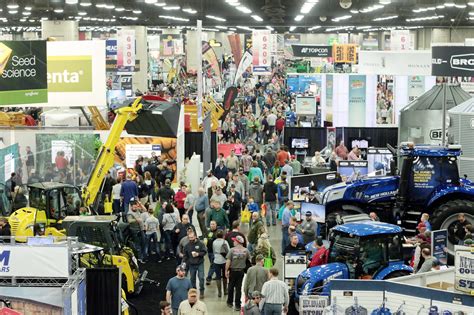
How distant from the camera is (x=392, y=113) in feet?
112

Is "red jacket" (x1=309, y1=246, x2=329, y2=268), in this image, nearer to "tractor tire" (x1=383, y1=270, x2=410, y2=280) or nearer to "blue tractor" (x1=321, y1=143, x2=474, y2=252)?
"tractor tire" (x1=383, y1=270, x2=410, y2=280)

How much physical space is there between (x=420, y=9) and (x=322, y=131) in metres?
18.9

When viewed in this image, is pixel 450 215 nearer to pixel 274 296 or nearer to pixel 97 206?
pixel 274 296

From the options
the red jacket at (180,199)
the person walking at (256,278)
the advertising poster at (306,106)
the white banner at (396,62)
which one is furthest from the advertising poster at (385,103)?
the person walking at (256,278)

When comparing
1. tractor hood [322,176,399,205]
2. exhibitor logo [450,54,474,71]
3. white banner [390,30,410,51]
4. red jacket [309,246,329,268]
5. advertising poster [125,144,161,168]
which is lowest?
red jacket [309,246,329,268]

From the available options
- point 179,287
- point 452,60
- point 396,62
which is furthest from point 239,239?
point 396,62

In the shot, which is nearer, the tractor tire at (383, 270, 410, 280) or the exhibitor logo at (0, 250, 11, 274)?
the exhibitor logo at (0, 250, 11, 274)

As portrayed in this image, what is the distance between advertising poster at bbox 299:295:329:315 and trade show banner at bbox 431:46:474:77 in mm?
13482

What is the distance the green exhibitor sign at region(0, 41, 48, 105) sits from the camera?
19422 mm

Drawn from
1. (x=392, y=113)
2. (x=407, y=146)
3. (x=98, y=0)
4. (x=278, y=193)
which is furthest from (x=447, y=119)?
(x=98, y=0)

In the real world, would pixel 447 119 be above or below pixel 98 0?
below

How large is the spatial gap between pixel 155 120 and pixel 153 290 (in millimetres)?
5409

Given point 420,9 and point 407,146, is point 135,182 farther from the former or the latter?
point 420,9

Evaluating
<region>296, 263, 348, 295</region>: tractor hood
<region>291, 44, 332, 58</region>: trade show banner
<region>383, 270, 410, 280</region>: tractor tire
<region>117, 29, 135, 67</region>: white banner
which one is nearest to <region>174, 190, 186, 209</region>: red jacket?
<region>296, 263, 348, 295</region>: tractor hood
